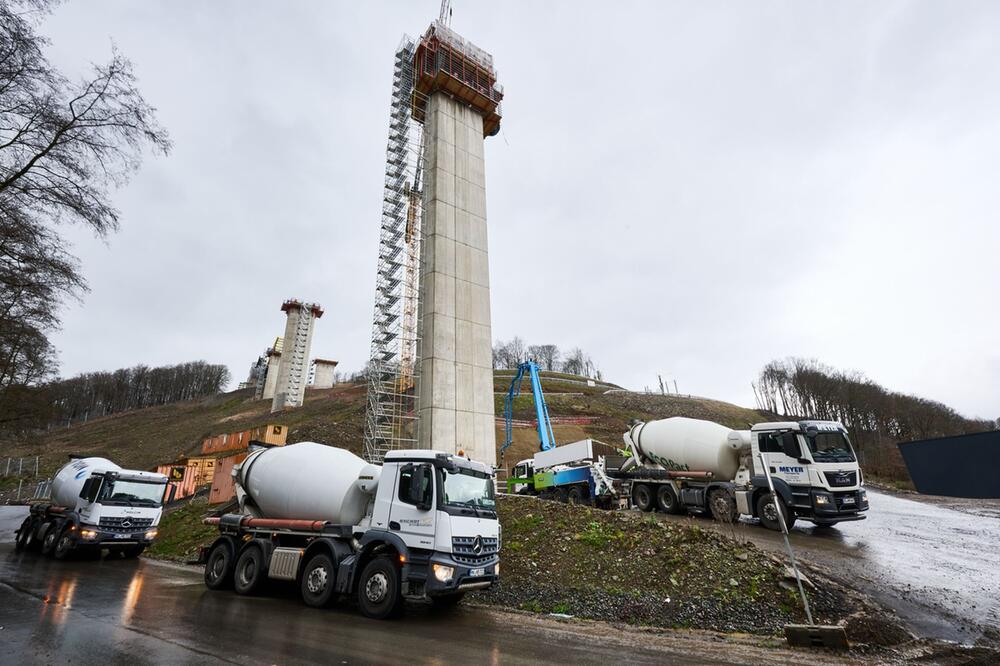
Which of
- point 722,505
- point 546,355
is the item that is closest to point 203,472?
point 722,505

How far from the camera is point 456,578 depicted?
27.2ft

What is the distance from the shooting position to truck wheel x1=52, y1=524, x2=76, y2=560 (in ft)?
52.2

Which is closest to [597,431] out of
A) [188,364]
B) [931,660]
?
[931,660]

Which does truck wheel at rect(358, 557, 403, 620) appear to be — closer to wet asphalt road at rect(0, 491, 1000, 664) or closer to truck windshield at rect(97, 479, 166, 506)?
wet asphalt road at rect(0, 491, 1000, 664)

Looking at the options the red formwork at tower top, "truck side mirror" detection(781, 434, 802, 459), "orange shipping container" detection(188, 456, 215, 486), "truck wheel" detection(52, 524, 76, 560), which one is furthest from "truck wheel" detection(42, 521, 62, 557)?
the red formwork at tower top

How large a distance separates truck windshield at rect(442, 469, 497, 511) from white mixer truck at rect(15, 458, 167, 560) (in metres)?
14.5

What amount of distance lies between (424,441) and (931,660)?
23.7 meters

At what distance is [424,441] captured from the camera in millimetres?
27641

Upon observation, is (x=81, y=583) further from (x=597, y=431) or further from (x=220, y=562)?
(x=597, y=431)

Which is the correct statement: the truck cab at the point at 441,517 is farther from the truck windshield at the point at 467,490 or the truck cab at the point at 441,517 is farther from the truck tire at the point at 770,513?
the truck tire at the point at 770,513

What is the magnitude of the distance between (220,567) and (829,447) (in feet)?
58.4

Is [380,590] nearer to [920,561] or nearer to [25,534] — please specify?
[920,561]

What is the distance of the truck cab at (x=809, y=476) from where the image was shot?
14219 millimetres

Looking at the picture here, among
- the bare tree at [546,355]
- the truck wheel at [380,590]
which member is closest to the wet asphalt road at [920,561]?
the truck wheel at [380,590]
